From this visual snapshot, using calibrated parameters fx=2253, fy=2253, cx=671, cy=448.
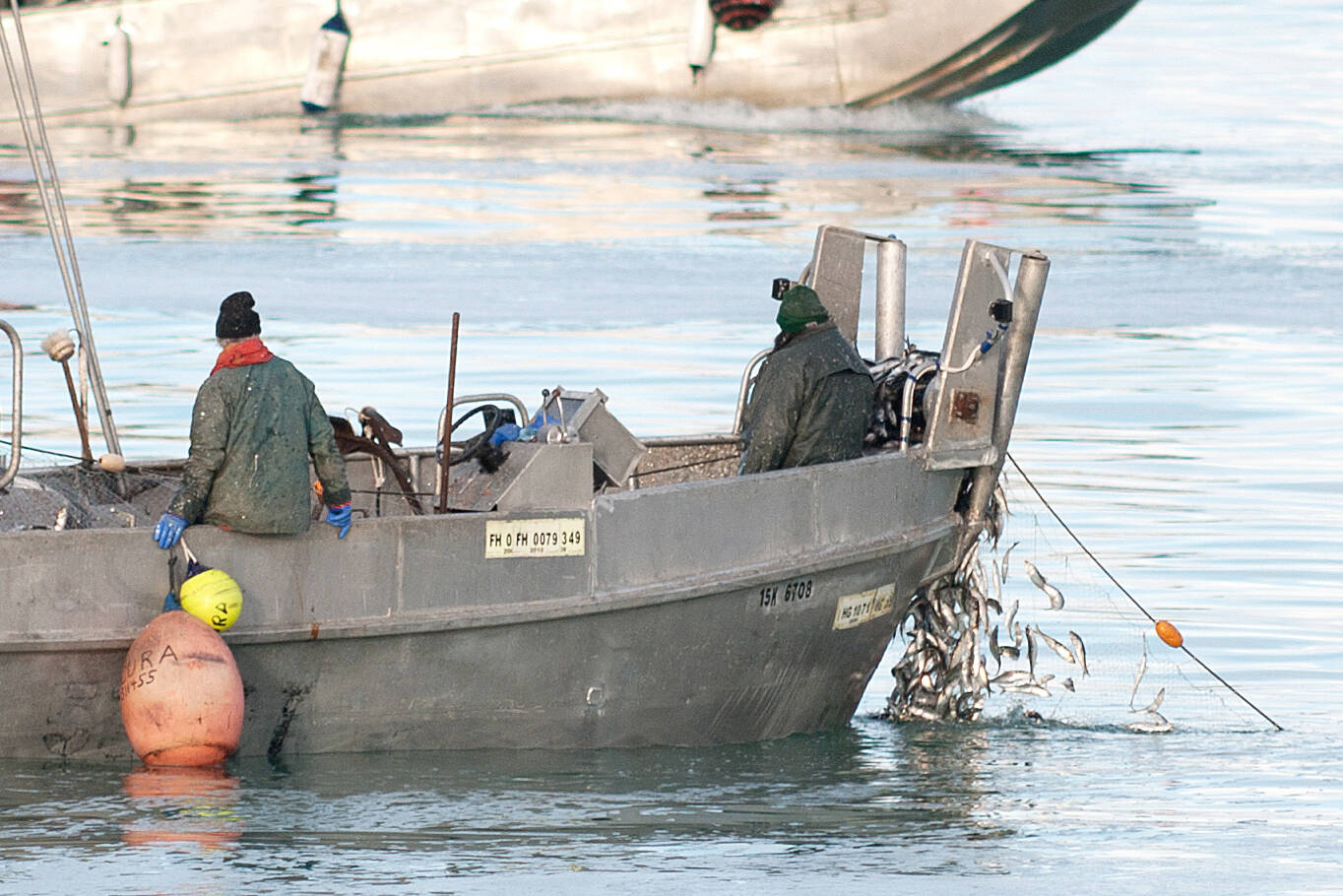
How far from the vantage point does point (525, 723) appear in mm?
8523

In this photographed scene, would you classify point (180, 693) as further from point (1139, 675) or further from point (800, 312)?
point (1139, 675)

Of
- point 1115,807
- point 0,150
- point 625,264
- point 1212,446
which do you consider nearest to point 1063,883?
point 1115,807

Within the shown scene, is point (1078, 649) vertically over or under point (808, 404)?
under

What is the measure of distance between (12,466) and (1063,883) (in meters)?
3.97

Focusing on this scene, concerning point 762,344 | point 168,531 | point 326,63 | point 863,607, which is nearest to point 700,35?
point 326,63

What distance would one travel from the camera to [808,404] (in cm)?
929

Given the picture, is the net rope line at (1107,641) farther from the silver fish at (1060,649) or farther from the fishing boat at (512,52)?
the fishing boat at (512,52)

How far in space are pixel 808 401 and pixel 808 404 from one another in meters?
0.01

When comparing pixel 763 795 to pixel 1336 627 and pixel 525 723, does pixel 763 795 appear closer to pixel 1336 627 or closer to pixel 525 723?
pixel 525 723

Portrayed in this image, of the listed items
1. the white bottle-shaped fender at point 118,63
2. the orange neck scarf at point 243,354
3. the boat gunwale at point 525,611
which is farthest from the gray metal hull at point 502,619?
the white bottle-shaped fender at point 118,63

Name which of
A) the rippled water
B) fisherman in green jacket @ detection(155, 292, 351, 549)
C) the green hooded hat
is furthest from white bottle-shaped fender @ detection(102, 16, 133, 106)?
fisherman in green jacket @ detection(155, 292, 351, 549)

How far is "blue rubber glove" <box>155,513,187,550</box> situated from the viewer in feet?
25.6

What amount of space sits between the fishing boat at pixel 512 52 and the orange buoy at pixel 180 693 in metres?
32.8

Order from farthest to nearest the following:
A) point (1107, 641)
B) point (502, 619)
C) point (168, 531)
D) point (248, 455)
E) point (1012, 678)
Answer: point (1107, 641) < point (1012, 678) < point (502, 619) < point (248, 455) < point (168, 531)
